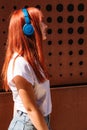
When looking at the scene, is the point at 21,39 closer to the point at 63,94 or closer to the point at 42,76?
the point at 42,76

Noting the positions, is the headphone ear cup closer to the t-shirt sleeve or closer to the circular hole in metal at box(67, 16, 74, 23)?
the t-shirt sleeve

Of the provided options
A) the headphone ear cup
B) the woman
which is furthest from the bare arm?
the headphone ear cup

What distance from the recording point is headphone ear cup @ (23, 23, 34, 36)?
2273mm

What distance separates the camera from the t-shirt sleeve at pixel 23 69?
224 cm

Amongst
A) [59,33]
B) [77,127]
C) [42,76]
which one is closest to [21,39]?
[42,76]

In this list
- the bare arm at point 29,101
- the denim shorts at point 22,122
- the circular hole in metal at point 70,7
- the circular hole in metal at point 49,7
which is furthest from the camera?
the circular hole in metal at point 70,7

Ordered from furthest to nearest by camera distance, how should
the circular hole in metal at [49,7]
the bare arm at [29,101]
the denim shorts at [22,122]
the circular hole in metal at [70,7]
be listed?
the circular hole in metal at [70,7], the circular hole in metal at [49,7], the denim shorts at [22,122], the bare arm at [29,101]

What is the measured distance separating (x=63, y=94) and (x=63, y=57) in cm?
47

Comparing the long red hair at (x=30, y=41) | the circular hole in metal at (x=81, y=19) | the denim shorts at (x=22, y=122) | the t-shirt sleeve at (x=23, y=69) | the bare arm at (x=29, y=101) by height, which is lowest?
the denim shorts at (x=22, y=122)

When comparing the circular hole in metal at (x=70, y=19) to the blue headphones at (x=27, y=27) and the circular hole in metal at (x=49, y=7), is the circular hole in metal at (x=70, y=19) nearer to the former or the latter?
the circular hole in metal at (x=49, y=7)

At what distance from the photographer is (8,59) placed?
2.40 m

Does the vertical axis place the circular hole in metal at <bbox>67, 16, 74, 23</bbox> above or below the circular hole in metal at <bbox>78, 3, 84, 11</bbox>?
below

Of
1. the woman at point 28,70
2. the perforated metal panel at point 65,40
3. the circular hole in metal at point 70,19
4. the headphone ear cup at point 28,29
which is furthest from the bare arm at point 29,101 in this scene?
the circular hole in metal at point 70,19

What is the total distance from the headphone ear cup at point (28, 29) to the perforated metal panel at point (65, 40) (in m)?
2.27
